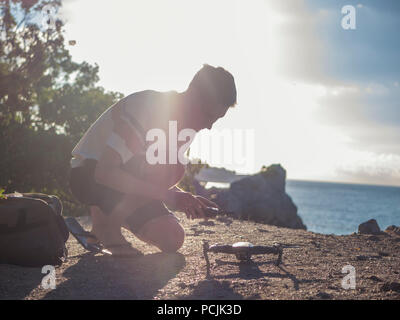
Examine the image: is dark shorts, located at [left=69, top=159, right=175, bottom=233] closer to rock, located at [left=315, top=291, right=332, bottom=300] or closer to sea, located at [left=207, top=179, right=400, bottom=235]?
rock, located at [left=315, top=291, right=332, bottom=300]

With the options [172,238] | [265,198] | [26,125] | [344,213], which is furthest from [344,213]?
[172,238]

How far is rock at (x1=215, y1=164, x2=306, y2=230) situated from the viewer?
86.7 ft

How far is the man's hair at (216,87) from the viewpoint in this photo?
3.81 meters

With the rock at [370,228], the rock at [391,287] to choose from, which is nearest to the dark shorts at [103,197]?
the rock at [391,287]

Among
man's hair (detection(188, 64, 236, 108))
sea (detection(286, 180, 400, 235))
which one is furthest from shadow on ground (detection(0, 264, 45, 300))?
sea (detection(286, 180, 400, 235))

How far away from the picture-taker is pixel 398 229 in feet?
22.2

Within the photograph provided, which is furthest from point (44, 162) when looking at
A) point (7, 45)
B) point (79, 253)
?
point (79, 253)

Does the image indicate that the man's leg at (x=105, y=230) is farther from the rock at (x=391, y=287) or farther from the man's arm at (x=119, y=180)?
the rock at (x=391, y=287)

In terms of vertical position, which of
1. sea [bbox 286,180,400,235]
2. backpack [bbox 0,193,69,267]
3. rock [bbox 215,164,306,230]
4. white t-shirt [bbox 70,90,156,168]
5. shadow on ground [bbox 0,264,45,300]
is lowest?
sea [bbox 286,180,400,235]

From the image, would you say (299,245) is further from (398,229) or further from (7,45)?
(7,45)

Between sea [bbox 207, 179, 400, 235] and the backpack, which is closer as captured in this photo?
the backpack

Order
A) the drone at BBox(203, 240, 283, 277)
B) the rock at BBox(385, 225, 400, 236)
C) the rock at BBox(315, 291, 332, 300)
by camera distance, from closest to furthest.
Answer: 1. the rock at BBox(315, 291, 332, 300)
2. the drone at BBox(203, 240, 283, 277)
3. the rock at BBox(385, 225, 400, 236)

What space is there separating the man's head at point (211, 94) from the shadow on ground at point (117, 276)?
1362 millimetres

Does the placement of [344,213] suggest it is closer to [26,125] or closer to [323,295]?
[26,125]
